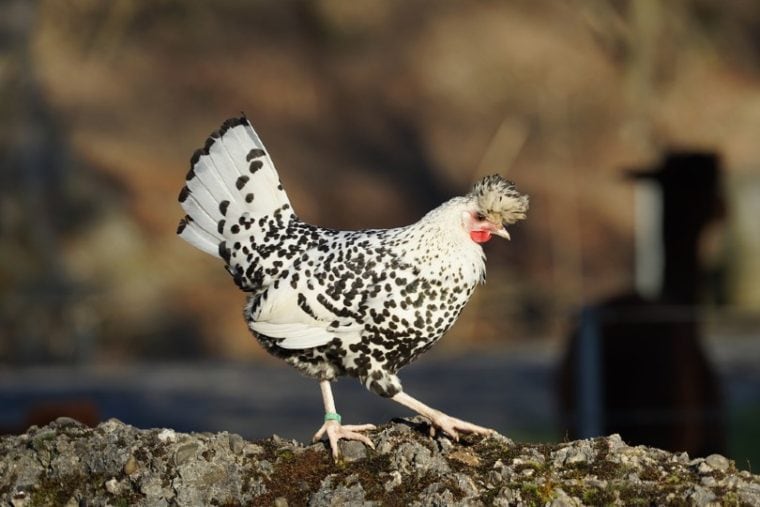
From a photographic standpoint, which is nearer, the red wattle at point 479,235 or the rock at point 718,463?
the rock at point 718,463

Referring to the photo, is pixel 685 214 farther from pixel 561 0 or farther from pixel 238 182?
pixel 561 0

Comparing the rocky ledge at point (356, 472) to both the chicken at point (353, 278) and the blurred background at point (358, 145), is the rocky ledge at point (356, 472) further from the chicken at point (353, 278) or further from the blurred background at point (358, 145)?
the blurred background at point (358, 145)

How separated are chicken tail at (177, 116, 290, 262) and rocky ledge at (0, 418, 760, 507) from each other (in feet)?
2.81

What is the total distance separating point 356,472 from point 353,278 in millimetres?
675

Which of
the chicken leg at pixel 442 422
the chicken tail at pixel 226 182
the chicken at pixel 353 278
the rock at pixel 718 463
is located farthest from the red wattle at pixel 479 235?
the rock at pixel 718 463

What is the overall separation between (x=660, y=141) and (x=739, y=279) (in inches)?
98.1

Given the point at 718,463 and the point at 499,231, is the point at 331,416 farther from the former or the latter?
the point at 718,463

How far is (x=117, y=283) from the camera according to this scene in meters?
20.6

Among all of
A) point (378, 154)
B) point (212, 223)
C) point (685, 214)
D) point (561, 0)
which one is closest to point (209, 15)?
point (378, 154)

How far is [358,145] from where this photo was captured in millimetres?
22047

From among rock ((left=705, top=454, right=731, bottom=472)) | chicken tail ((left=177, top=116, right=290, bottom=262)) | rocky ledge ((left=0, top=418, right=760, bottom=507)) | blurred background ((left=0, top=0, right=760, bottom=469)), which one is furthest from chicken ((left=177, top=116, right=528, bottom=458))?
blurred background ((left=0, top=0, right=760, bottom=469))

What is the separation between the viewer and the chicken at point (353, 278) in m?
4.65

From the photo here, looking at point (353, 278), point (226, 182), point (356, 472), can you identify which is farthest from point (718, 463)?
point (226, 182)

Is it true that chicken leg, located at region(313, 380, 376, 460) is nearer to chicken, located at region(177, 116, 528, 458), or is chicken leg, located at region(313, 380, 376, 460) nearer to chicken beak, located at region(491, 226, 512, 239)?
chicken, located at region(177, 116, 528, 458)
